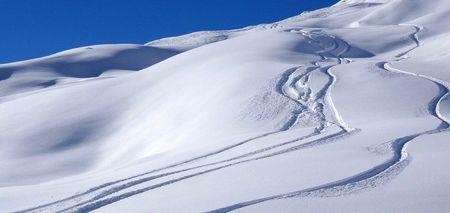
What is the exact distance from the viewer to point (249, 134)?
13109 millimetres

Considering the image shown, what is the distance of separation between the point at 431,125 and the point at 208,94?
375 inches

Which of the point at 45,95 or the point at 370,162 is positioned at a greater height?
the point at 45,95

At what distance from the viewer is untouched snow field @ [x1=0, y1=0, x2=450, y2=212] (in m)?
7.71

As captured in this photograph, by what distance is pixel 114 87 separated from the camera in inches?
995

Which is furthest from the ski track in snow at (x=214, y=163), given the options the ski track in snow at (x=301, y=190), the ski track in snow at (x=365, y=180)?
the ski track in snow at (x=365, y=180)

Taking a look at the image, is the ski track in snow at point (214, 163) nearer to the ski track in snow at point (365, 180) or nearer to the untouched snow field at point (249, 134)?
the untouched snow field at point (249, 134)

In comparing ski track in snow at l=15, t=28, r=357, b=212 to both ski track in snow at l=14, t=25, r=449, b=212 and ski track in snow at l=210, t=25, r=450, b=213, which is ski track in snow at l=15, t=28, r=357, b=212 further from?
ski track in snow at l=210, t=25, r=450, b=213

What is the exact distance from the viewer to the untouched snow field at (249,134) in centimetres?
771

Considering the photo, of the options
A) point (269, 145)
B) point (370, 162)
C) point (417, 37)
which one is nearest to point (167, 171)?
point (269, 145)

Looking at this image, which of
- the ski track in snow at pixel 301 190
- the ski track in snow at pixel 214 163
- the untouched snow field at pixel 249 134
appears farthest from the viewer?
the ski track in snow at pixel 214 163

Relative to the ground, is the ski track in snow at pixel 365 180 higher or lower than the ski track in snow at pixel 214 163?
lower

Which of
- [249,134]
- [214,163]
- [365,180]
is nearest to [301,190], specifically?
[365,180]

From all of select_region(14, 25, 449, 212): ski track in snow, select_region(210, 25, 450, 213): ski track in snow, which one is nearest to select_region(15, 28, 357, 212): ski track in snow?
select_region(14, 25, 449, 212): ski track in snow

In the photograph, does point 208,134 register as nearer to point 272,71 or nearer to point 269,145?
Answer: point 269,145
